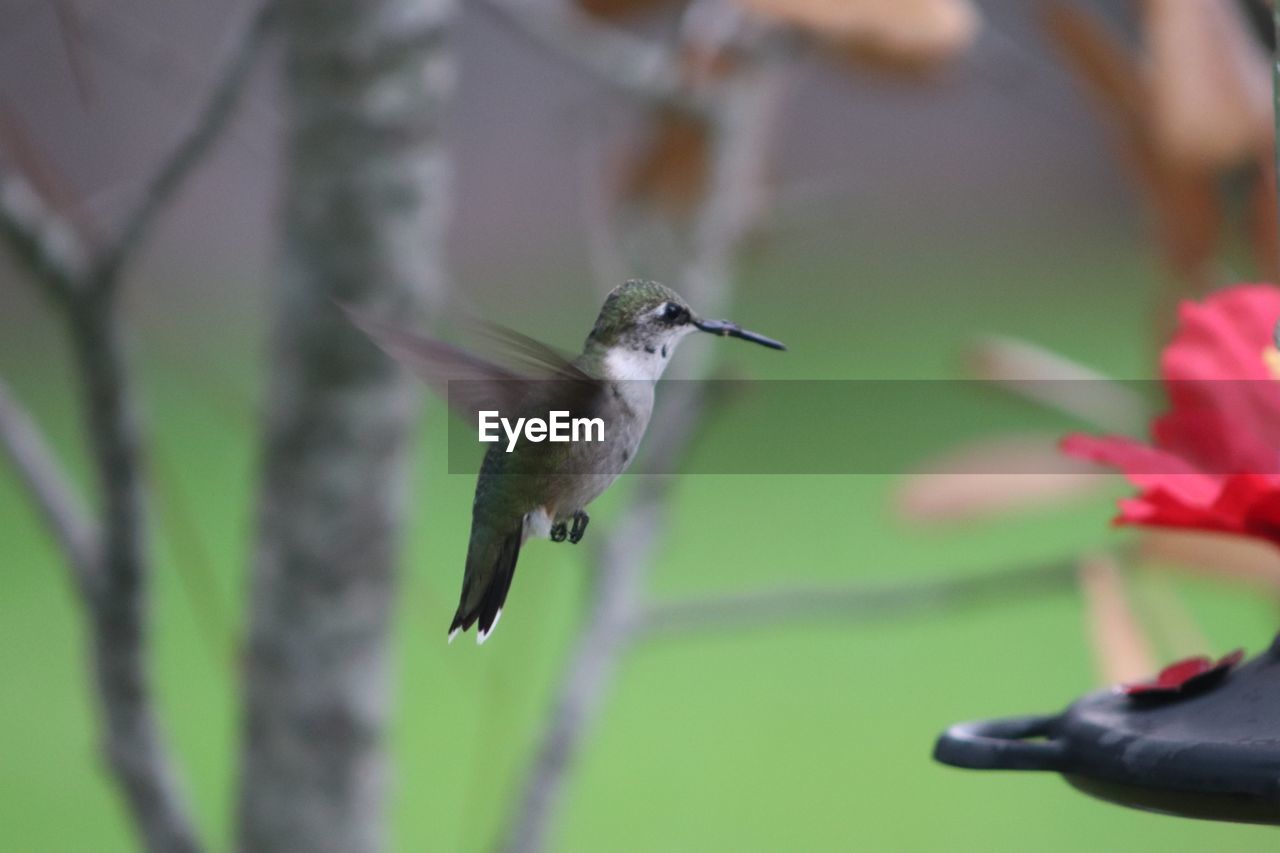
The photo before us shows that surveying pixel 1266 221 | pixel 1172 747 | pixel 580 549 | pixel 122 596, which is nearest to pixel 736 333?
pixel 1172 747

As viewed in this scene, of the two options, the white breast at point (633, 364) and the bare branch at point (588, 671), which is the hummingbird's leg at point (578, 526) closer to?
the white breast at point (633, 364)

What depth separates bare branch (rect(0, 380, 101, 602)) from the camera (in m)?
0.79

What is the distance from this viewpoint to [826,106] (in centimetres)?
718

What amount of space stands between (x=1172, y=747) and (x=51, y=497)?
21.7 inches

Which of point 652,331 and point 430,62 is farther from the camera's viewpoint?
point 430,62

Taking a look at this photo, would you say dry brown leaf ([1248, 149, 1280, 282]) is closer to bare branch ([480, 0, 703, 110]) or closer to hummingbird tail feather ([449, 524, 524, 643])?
bare branch ([480, 0, 703, 110])

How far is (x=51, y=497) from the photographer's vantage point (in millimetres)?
812

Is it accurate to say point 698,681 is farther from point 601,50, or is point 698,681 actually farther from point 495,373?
point 495,373

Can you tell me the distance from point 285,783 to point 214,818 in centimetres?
226

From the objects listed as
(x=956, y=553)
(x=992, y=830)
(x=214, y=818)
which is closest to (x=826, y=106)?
(x=956, y=553)

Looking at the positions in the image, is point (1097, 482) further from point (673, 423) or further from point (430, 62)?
point (430, 62)

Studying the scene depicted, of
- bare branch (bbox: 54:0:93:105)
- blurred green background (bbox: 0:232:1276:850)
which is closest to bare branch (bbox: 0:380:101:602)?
blurred green background (bbox: 0:232:1276:850)

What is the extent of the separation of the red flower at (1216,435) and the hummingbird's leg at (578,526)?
0.58 ft

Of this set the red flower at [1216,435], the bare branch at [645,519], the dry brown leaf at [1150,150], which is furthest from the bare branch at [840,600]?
the red flower at [1216,435]
